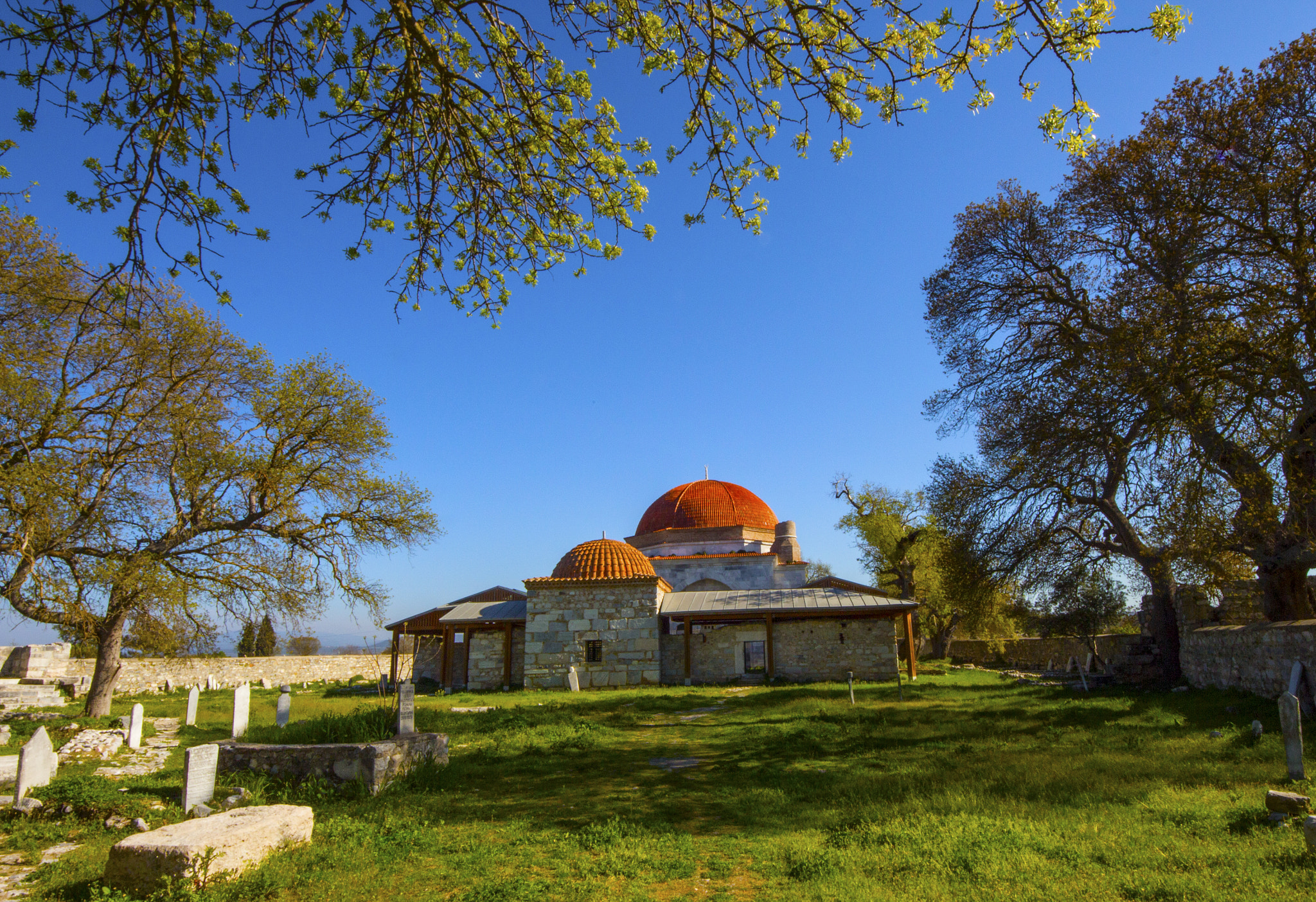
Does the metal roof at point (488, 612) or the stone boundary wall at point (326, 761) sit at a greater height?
the metal roof at point (488, 612)

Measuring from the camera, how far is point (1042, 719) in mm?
10438

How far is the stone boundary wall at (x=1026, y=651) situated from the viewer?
79.5 ft

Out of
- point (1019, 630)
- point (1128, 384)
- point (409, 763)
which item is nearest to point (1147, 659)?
point (1128, 384)

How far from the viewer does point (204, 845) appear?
4320 millimetres

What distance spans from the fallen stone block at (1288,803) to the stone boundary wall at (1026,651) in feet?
65.0

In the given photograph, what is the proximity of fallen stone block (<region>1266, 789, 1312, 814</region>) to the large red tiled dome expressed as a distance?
22652 millimetres

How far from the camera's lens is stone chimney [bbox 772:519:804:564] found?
27.8 metres

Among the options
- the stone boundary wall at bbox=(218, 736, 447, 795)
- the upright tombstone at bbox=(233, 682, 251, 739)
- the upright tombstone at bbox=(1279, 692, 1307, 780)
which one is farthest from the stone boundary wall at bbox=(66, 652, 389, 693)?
the upright tombstone at bbox=(1279, 692, 1307, 780)

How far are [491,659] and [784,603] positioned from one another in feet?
28.9

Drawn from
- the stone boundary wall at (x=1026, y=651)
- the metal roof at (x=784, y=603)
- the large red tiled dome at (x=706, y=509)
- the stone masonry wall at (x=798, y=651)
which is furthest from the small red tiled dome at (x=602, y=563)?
the stone boundary wall at (x=1026, y=651)

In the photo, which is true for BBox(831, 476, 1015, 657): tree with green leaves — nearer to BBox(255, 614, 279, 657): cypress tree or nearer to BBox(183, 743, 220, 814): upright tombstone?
BBox(183, 743, 220, 814): upright tombstone

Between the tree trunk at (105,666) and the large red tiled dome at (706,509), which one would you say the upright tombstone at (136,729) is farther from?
the large red tiled dome at (706,509)

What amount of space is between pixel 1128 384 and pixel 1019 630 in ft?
76.1

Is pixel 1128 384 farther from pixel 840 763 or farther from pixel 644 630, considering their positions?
pixel 644 630
